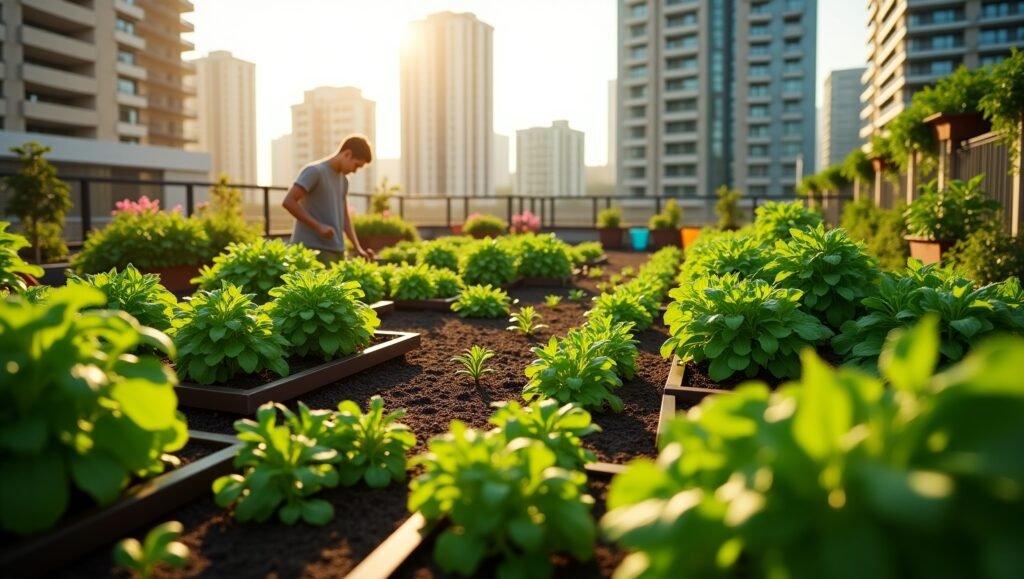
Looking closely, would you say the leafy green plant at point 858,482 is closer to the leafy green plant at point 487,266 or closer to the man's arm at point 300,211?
the man's arm at point 300,211

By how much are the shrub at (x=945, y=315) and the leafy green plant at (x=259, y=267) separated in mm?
Answer: 4586

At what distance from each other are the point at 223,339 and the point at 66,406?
77.5 inches

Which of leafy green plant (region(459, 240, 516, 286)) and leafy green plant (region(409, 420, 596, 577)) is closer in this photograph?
leafy green plant (region(409, 420, 596, 577))

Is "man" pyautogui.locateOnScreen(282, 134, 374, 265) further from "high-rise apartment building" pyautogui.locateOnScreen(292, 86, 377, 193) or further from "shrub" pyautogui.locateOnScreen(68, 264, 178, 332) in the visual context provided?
"high-rise apartment building" pyautogui.locateOnScreen(292, 86, 377, 193)

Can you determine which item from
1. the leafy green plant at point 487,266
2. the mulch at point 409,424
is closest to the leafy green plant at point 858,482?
the mulch at point 409,424

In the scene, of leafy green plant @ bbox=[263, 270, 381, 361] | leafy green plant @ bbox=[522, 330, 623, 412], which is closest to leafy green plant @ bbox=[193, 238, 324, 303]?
leafy green plant @ bbox=[263, 270, 381, 361]

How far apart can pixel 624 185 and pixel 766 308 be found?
80.7 meters

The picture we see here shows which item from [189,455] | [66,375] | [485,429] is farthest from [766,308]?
[66,375]

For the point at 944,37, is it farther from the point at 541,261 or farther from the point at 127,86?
the point at 127,86

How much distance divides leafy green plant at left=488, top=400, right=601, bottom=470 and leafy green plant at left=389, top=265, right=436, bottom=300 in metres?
5.71

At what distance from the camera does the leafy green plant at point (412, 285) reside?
8.26 m

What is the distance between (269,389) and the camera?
12.7ft

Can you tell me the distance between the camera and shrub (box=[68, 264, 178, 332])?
4348 millimetres

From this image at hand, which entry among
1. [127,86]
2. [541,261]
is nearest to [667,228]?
[541,261]
